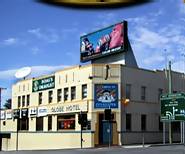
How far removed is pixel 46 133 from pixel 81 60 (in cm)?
969

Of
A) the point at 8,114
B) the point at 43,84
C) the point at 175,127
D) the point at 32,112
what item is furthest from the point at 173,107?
the point at 8,114

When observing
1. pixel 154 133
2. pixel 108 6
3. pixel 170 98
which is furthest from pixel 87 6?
pixel 154 133

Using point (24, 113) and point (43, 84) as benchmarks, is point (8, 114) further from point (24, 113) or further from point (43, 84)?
point (43, 84)

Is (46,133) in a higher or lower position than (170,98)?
lower

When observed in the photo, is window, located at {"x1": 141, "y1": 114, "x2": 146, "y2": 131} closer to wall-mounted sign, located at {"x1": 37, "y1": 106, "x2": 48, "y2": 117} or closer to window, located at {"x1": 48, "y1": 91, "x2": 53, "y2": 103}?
window, located at {"x1": 48, "y1": 91, "x2": 53, "y2": 103}

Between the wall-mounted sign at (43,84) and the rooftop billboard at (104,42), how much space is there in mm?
4975

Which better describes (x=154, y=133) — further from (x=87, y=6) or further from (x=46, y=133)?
(x=87, y=6)

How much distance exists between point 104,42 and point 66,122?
9577 mm

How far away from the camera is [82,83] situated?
42906mm

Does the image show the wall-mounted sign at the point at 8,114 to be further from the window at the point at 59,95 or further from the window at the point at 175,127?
the window at the point at 175,127

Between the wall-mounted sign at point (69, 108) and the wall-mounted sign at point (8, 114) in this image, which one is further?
the wall-mounted sign at point (8, 114)

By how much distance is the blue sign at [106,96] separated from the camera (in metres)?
41.5

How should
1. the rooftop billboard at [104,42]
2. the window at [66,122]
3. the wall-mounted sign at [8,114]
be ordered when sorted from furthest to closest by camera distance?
the wall-mounted sign at [8,114], the rooftop billboard at [104,42], the window at [66,122]

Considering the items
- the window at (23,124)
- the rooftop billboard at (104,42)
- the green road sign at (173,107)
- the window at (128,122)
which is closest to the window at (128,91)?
the window at (128,122)
